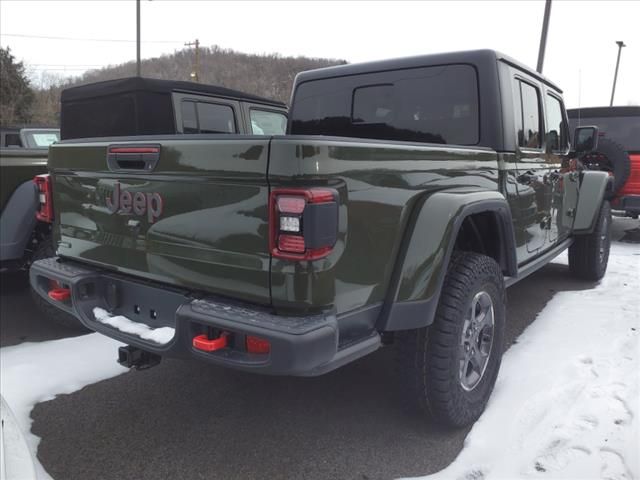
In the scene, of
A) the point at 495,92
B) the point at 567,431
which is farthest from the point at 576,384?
the point at 495,92

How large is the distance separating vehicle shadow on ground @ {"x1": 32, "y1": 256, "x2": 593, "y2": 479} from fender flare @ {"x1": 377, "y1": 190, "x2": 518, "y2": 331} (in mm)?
577

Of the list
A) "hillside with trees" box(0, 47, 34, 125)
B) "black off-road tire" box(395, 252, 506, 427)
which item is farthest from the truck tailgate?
"hillside with trees" box(0, 47, 34, 125)

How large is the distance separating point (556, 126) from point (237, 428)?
3595 mm

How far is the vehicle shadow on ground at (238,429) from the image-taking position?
2451mm

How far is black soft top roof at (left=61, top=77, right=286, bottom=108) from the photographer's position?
4719 millimetres

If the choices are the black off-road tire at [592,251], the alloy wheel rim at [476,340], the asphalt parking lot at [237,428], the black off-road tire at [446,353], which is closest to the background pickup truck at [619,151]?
the black off-road tire at [592,251]

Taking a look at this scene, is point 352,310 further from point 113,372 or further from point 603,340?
point 603,340

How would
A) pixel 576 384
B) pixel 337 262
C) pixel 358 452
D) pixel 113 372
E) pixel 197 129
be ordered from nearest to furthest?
pixel 337 262, pixel 358 452, pixel 576 384, pixel 113 372, pixel 197 129

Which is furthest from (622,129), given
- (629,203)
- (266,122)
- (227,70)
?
(227,70)

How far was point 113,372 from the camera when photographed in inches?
136

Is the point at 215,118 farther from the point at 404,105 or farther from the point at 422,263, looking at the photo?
the point at 422,263

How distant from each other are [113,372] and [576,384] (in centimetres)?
284

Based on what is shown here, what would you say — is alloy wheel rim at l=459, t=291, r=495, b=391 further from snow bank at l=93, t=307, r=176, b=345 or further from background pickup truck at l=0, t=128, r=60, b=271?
background pickup truck at l=0, t=128, r=60, b=271

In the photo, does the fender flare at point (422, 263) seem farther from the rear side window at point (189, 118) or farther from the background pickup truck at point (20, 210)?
the rear side window at point (189, 118)
